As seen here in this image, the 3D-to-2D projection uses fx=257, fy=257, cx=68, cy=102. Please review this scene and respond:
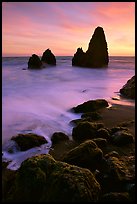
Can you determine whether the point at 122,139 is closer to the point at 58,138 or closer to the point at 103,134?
Answer: the point at 103,134

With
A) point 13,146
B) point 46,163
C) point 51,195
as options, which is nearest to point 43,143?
point 13,146

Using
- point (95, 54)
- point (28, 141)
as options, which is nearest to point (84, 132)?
point (28, 141)

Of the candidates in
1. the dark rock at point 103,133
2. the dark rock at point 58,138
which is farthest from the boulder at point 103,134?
the dark rock at point 58,138

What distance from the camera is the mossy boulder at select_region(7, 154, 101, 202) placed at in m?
3.88

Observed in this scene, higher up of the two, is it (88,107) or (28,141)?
(88,107)

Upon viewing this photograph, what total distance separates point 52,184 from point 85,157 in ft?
4.45

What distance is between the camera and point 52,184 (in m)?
4.06

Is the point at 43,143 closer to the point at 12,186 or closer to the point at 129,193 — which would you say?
the point at 12,186

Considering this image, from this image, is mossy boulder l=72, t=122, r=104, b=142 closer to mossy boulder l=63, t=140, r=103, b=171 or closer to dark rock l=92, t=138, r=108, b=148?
dark rock l=92, t=138, r=108, b=148

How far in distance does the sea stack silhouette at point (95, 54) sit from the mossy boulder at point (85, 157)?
1795 inches

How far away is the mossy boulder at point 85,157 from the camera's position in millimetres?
5223

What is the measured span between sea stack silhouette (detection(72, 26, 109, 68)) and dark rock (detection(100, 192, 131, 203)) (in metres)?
46.9

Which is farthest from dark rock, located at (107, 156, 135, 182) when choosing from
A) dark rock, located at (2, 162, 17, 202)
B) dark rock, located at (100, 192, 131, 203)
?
dark rock, located at (2, 162, 17, 202)

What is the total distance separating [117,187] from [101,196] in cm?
53
